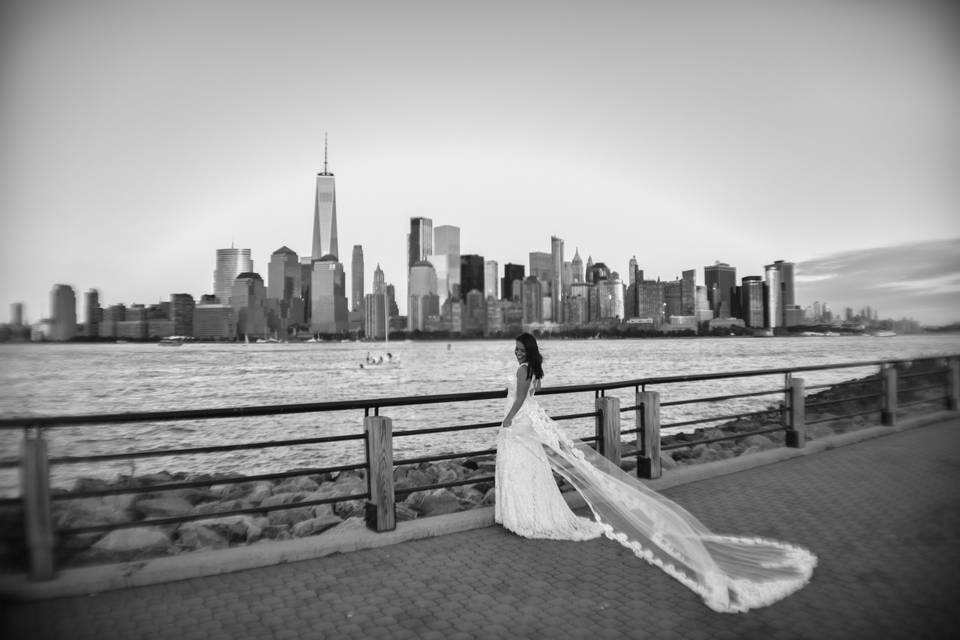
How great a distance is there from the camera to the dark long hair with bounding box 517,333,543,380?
5.83m

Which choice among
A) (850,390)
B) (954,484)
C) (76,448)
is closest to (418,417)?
(76,448)

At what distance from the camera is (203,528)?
27.9 feet

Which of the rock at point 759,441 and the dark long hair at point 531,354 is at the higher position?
the dark long hair at point 531,354

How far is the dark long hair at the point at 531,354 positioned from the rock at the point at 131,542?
15.5 feet

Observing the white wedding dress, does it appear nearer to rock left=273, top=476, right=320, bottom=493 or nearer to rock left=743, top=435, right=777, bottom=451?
rock left=273, top=476, right=320, bottom=493

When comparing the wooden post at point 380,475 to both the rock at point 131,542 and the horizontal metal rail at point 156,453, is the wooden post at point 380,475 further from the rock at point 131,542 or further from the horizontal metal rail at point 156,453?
the rock at point 131,542

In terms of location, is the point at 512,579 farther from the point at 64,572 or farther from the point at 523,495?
the point at 64,572

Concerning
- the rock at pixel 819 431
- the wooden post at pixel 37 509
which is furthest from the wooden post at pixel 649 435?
the rock at pixel 819 431

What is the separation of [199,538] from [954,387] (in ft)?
50.2

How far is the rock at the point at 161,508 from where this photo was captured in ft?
31.4

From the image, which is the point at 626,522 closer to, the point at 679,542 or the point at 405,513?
the point at 679,542

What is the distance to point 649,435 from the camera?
7.48 m

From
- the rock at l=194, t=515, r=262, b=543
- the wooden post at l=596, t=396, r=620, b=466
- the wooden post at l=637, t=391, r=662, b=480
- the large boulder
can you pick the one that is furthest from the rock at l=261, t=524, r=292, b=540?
the wooden post at l=637, t=391, r=662, b=480

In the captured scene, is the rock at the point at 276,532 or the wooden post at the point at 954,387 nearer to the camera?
the rock at the point at 276,532
